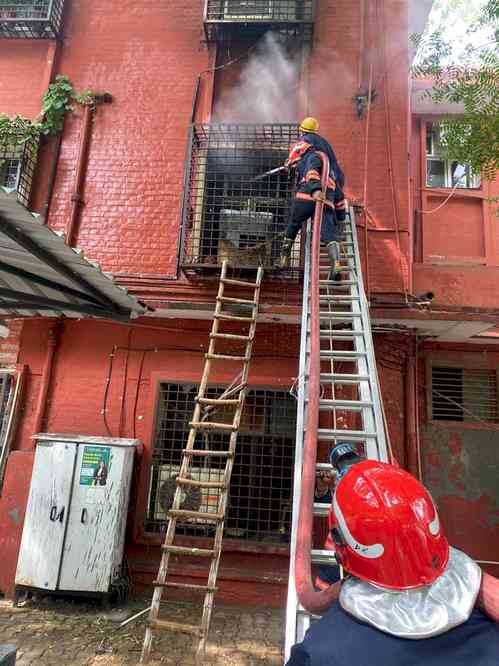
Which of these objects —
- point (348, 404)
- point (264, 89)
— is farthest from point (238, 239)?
point (348, 404)

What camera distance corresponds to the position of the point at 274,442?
616 cm

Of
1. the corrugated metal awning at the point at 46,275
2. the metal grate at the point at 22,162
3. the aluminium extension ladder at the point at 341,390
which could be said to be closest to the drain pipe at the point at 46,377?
the corrugated metal awning at the point at 46,275

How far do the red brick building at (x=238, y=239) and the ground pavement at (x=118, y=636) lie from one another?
439 mm

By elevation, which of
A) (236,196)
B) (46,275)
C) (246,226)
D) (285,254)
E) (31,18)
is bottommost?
(46,275)

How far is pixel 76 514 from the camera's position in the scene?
5391mm

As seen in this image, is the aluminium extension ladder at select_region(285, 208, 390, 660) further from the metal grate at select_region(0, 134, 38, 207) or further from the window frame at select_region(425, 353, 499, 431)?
the metal grate at select_region(0, 134, 38, 207)

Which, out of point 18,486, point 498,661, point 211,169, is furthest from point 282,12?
point 498,661

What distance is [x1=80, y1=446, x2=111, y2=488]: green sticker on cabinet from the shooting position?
551 cm

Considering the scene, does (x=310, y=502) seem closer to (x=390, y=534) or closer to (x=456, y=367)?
(x=390, y=534)

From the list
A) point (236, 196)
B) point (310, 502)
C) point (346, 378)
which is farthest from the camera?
point (236, 196)

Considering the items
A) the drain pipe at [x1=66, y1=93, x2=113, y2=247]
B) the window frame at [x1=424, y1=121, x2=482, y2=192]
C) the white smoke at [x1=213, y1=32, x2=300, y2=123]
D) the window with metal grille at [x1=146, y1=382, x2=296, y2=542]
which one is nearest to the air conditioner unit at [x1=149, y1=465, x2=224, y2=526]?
the window with metal grille at [x1=146, y1=382, x2=296, y2=542]

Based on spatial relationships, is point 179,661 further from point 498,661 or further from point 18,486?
point 498,661

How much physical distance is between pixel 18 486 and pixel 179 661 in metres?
3.02

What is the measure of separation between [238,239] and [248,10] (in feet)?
12.7
